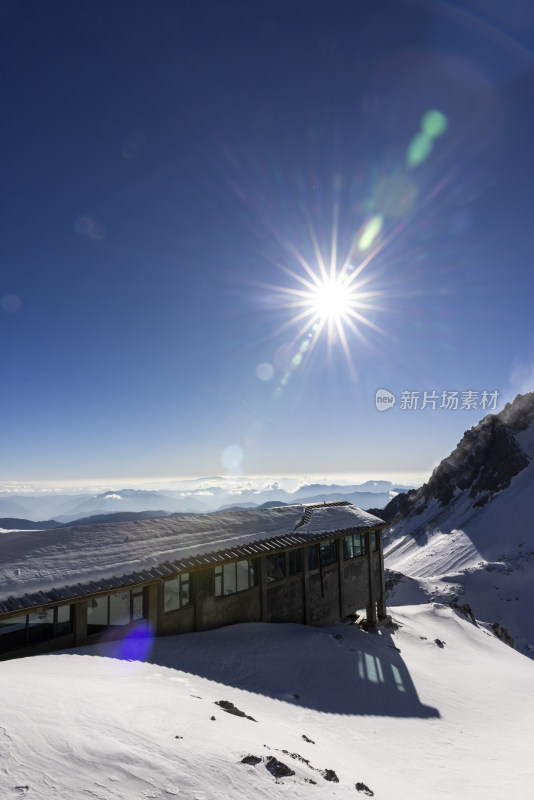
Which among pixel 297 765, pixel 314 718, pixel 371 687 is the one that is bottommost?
pixel 371 687

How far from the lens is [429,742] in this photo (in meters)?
13.9

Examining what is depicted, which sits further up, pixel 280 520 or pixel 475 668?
pixel 280 520

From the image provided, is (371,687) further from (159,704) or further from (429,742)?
(159,704)

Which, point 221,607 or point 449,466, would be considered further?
point 449,466

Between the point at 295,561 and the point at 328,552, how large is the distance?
289cm

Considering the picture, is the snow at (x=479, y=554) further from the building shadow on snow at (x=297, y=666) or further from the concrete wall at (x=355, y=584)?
the building shadow on snow at (x=297, y=666)

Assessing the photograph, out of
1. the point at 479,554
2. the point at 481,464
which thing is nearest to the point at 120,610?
the point at 479,554

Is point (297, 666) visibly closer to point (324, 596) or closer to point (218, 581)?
point (218, 581)

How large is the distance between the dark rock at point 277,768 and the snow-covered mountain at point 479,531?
42026 mm

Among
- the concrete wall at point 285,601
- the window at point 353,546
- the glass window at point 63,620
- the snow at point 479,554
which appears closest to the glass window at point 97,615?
the glass window at point 63,620

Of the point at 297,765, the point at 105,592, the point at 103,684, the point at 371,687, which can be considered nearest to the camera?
the point at 297,765

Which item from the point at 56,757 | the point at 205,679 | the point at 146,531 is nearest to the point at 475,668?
the point at 205,679

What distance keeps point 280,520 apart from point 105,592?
1281cm

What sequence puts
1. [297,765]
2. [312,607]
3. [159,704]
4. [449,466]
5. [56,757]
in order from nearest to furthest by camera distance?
1. [56,757]
2. [297,765]
3. [159,704]
4. [312,607]
5. [449,466]
